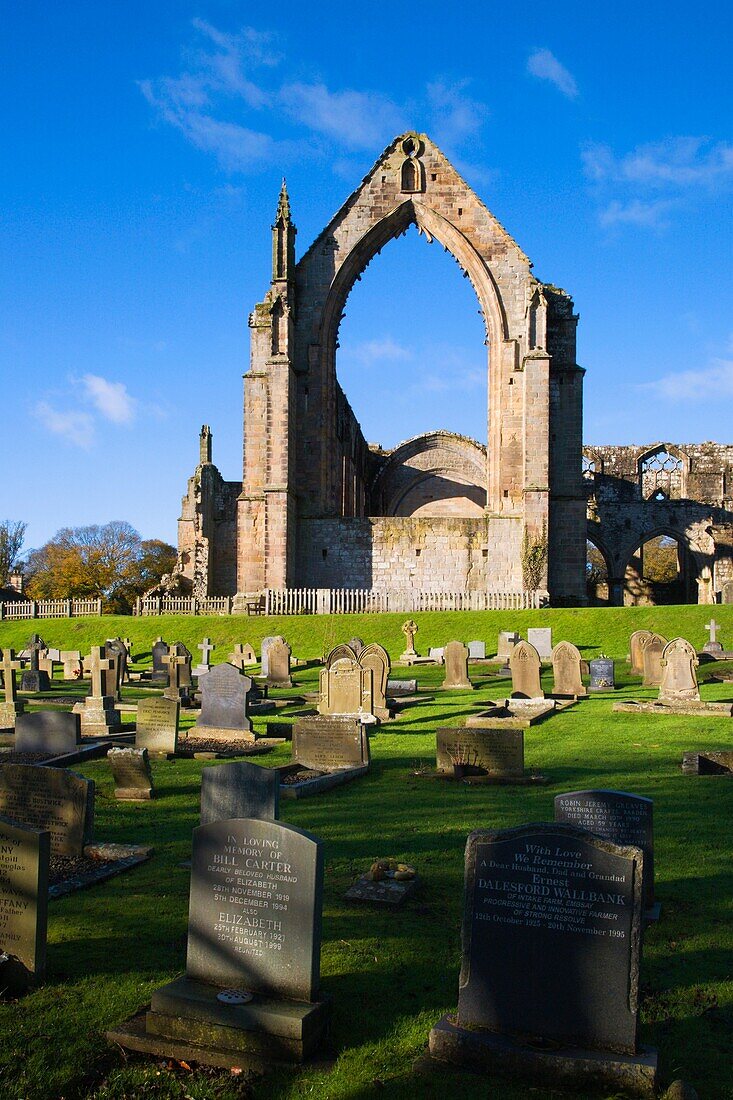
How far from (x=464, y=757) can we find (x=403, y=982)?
5.25m

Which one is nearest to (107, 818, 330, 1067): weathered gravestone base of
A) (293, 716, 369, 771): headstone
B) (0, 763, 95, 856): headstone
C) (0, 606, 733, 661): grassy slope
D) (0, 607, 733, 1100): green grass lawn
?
(0, 607, 733, 1100): green grass lawn

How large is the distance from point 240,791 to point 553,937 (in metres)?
3.49

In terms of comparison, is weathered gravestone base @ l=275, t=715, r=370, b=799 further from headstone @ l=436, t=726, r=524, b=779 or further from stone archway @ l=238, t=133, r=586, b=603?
stone archway @ l=238, t=133, r=586, b=603

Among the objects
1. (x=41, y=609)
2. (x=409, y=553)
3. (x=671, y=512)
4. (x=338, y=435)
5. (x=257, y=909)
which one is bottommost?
(x=257, y=909)

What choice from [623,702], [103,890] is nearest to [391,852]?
[103,890]

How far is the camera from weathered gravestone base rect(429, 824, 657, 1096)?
153 inches

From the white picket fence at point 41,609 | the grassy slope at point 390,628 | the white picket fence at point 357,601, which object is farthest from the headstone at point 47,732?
the white picket fence at point 41,609

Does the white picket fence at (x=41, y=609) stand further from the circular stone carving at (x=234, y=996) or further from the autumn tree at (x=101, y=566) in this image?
the circular stone carving at (x=234, y=996)

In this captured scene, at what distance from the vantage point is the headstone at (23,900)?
4910 millimetres

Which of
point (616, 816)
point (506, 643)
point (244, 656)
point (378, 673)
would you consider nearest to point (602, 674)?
point (378, 673)

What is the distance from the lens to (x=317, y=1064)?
4.09m

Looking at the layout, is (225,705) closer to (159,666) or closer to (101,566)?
(159,666)

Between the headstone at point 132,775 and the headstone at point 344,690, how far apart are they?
210 inches

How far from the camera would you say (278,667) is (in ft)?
66.2
